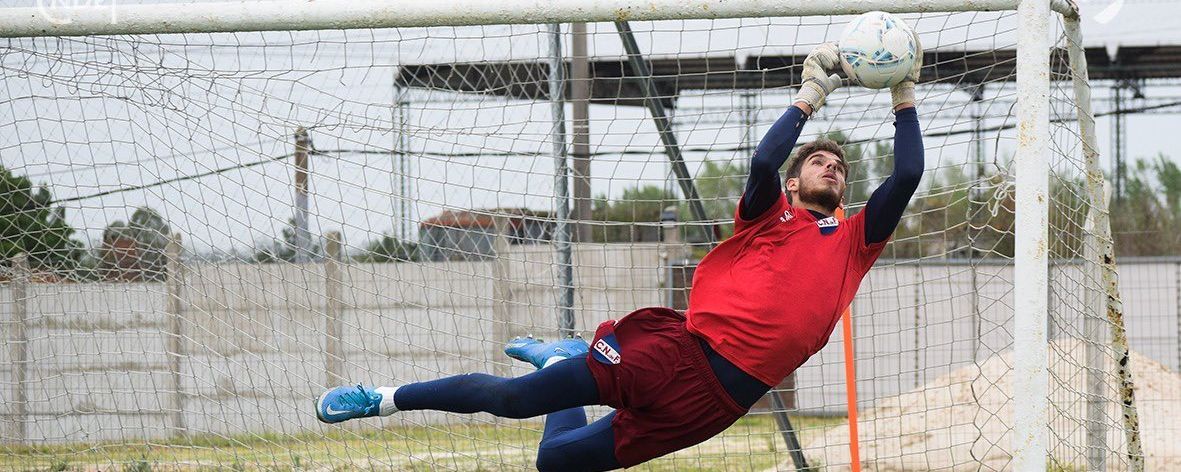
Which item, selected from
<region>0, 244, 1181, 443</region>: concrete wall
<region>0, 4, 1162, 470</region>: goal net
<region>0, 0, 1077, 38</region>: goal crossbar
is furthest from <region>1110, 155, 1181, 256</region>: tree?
<region>0, 0, 1077, 38</region>: goal crossbar

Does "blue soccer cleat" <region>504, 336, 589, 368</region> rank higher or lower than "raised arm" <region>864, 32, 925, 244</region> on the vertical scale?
lower

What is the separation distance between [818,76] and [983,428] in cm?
557

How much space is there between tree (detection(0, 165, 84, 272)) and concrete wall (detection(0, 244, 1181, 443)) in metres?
0.22

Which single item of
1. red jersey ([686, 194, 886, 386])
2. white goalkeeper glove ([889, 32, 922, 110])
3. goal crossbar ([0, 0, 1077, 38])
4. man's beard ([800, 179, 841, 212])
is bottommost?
red jersey ([686, 194, 886, 386])

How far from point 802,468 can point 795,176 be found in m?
2.97

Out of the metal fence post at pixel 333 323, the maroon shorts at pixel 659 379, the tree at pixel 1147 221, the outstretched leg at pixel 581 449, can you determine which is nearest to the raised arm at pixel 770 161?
the maroon shorts at pixel 659 379

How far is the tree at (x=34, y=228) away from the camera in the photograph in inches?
260

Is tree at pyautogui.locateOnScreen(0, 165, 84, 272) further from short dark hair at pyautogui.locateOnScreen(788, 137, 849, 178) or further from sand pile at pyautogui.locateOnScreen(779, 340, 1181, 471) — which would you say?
sand pile at pyautogui.locateOnScreen(779, 340, 1181, 471)

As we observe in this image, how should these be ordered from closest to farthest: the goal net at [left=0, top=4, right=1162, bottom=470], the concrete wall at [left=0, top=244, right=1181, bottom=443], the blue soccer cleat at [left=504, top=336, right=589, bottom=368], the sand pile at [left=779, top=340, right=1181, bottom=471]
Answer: the blue soccer cleat at [left=504, top=336, right=589, bottom=368] < the goal net at [left=0, top=4, right=1162, bottom=470] < the concrete wall at [left=0, top=244, right=1181, bottom=443] < the sand pile at [left=779, top=340, right=1181, bottom=471]

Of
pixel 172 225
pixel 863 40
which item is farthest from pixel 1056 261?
pixel 172 225

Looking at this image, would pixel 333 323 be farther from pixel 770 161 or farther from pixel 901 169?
pixel 901 169

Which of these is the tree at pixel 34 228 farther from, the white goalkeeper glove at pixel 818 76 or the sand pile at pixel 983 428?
the sand pile at pixel 983 428

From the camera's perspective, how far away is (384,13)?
496 cm

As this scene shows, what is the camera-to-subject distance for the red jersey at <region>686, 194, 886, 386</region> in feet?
13.8
